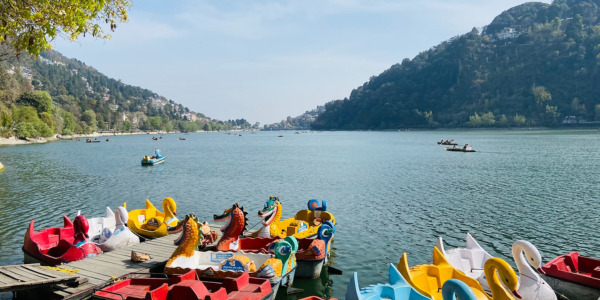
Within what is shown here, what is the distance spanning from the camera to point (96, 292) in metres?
10.3

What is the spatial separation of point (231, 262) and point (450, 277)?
20.7 ft

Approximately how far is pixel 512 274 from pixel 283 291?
6.74m

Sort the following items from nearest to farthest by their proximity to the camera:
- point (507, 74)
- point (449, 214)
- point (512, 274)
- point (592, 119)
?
point (512, 274)
point (449, 214)
point (592, 119)
point (507, 74)

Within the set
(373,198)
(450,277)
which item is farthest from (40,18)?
(373,198)

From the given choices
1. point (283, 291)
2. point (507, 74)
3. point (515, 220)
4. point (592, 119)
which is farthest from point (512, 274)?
point (507, 74)

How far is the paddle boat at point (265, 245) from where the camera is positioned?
45.4 feet

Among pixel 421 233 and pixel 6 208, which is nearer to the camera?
pixel 421 233

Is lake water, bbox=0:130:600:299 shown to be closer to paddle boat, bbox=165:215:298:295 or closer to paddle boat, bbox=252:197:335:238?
paddle boat, bbox=252:197:335:238

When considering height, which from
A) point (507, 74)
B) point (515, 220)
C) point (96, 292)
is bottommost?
point (515, 220)

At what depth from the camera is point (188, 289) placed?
9.77m

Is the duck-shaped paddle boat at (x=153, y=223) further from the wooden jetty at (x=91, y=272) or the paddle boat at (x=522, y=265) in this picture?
the paddle boat at (x=522, y=265)

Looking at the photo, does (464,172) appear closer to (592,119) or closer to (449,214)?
(449,214)

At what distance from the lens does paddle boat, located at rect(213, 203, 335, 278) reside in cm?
1383

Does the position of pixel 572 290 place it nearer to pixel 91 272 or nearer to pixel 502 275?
pixel 502 275
